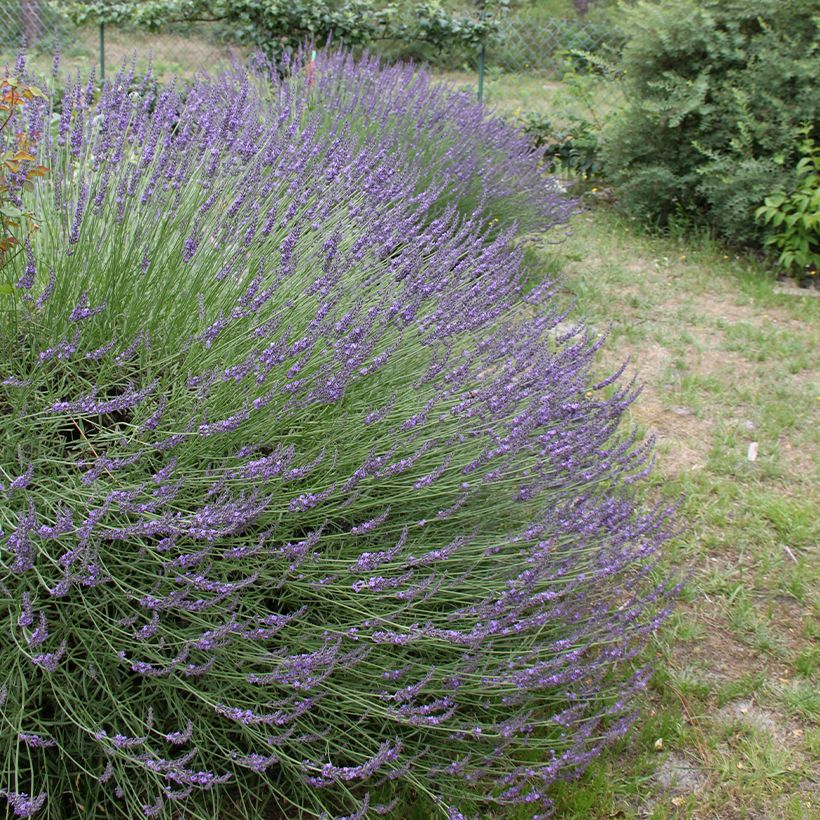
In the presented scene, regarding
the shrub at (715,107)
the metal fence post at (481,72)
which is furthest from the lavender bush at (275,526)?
the metal fence post at (481,72)

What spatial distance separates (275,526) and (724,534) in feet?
6.46

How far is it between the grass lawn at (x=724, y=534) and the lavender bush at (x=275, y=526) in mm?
199

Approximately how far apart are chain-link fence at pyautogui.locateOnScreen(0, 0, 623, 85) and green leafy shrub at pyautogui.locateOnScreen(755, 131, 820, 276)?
4.74m

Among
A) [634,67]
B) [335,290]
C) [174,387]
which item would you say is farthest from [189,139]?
[634,67]

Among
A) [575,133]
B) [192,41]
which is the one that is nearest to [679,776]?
[575,133]

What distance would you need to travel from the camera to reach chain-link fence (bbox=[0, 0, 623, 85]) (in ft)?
33.5

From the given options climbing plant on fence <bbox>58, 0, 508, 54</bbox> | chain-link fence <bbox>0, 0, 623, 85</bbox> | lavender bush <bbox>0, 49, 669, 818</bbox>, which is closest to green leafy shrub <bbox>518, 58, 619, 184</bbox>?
chain-link fence <bbox>0, 0, 623, 85</bbox>

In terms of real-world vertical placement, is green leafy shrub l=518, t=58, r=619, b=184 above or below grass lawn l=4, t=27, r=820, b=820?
above

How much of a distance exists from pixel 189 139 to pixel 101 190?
2.34 feet

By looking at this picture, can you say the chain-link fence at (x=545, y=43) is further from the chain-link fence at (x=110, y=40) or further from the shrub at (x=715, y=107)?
the shrub at (x=715, y=107)

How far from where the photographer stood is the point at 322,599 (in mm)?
1809

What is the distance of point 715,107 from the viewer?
623cm

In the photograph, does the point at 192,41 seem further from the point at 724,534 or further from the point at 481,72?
the point at 724,534

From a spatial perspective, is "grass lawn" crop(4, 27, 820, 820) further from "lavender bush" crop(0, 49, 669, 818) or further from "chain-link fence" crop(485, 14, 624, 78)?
"chain-link fence" crop(485, 14, 624, 78)
